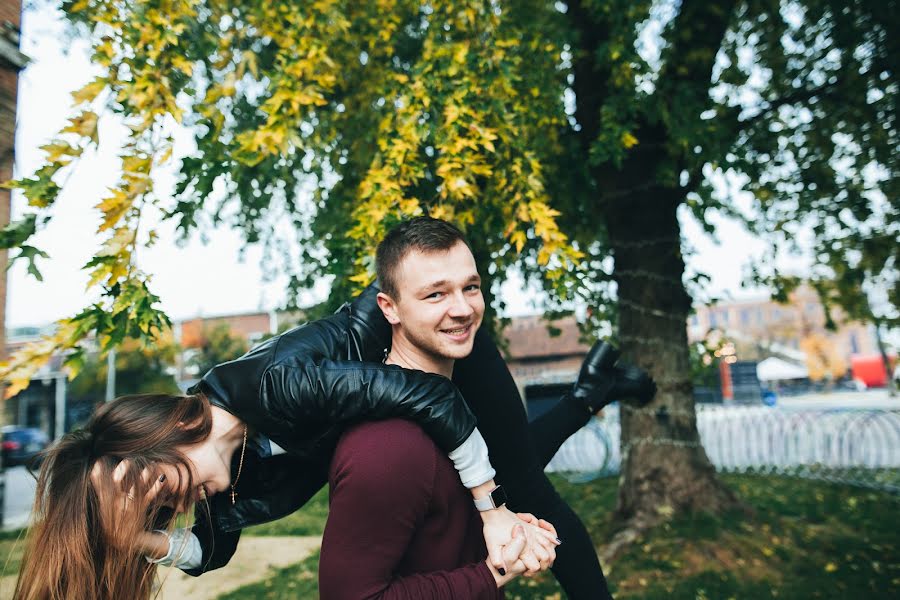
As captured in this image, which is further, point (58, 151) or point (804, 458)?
point (804, 458)

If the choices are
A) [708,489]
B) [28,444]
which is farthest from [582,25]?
[28,444]

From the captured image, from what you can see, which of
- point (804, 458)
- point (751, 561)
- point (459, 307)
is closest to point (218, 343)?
point (804, 458)

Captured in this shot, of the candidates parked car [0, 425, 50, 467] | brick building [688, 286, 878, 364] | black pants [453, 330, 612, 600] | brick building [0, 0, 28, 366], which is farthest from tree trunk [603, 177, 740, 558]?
brick building [688, 286, 878, 364]

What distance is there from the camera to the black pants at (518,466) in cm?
223

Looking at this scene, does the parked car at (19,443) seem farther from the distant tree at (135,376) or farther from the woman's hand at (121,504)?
the woman's hand at (121,504)

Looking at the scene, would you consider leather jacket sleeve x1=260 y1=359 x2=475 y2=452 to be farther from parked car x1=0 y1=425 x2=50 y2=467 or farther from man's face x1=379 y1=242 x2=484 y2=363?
parked car x1=0 y1=425 x2=50 y2=467

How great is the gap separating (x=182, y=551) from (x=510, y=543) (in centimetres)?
117

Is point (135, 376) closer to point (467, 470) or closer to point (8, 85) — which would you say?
point (8, 85)

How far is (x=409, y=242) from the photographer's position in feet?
6.31

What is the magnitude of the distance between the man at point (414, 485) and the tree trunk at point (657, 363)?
12.0ft

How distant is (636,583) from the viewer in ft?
14.1

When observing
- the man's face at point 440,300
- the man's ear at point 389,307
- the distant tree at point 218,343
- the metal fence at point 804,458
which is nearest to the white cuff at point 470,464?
the man's face at point 440,300

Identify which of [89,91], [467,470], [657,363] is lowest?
[467,470]

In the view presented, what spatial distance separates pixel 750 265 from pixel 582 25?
3.76m
